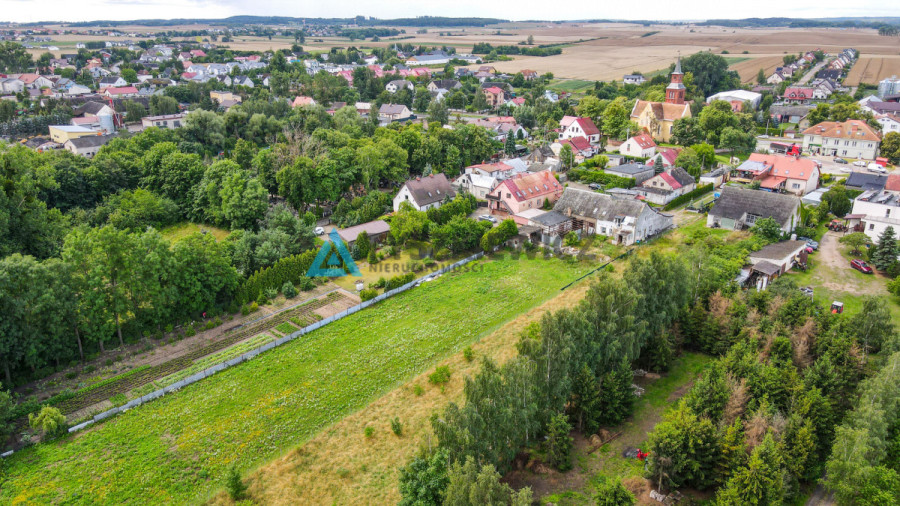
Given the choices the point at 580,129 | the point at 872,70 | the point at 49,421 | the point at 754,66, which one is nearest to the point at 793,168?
the point at 580,129

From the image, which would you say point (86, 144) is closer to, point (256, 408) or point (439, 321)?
point (439, 321)

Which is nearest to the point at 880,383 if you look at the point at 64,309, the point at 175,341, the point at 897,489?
the point at 897,489

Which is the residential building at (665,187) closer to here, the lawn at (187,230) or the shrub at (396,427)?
the shrub at (396,427)

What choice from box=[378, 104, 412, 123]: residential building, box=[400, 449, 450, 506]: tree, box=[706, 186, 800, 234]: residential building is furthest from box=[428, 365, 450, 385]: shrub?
box=[378, 104, 412, 123]: residential building

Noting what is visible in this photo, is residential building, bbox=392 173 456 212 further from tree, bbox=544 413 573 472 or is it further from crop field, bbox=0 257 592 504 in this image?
tree, bbox=544 413 573 472

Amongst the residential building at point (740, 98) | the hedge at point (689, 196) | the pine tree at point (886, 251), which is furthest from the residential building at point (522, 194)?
the residential building at point (740, 98)

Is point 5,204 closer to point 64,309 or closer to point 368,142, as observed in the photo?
point 64,309

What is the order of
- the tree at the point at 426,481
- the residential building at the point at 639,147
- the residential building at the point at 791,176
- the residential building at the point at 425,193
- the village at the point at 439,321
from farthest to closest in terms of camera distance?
the residential building at the point at 639,147 → the residential building at the point at 791,176 → the residential building at the point at 425,193 → the village at the point at 439,321 → the tree at the point at 426,481
